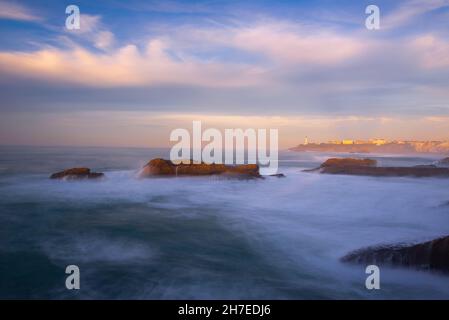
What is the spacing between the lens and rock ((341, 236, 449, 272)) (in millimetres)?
6625

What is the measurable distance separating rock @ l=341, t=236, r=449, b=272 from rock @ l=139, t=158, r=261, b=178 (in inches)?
605

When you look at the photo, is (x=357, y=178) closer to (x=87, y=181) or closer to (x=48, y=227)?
(x=87, y=181)

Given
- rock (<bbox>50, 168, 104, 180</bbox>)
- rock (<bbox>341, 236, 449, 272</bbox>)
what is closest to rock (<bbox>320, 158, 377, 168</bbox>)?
rock (<bbox>50, 168, 104, 180</bbox>)

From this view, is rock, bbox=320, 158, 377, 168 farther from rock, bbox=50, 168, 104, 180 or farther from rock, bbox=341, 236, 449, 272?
rock, bbox=341, 236, 449, 272

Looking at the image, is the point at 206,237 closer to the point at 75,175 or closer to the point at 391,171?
the point at 75,175

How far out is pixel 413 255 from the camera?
22.7 ft

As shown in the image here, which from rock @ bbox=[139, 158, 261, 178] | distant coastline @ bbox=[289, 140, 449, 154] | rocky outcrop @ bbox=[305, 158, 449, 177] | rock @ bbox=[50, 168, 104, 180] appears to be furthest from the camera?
distant coastline @ bbox=[289, 140, 449, 154]

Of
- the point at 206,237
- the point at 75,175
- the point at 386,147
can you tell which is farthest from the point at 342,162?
the point at 386,147

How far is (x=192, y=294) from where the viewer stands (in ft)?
21.9

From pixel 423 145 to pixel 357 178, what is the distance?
103 metres

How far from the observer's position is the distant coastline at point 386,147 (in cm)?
10650

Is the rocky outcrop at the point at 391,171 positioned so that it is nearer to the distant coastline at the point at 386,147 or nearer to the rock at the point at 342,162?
the rock at the point at 342,162

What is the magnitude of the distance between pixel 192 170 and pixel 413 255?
17.4m

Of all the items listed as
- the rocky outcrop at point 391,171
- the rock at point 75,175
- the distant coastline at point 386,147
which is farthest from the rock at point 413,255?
the distant coastline at point 386,147
